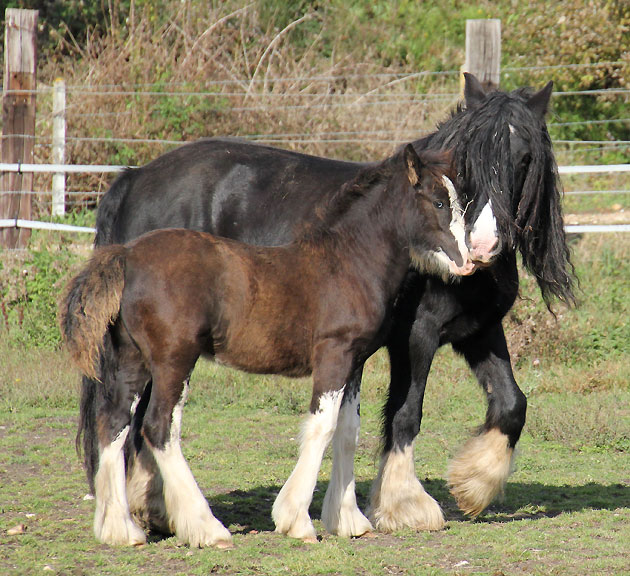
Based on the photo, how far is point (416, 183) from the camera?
4.80 m

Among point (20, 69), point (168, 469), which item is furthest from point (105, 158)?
point (168, 469)

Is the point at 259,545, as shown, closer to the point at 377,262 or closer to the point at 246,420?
the point at 377,262

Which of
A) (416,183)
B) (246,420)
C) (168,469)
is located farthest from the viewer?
(246,420)

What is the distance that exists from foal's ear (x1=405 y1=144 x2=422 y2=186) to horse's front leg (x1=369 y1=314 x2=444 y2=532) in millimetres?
854

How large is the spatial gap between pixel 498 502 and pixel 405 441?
875 mm

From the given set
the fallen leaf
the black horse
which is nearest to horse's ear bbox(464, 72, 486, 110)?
the black horse

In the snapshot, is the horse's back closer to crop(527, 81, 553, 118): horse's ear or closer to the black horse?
the black horse

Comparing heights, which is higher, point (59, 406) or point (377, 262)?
point (377, 262)

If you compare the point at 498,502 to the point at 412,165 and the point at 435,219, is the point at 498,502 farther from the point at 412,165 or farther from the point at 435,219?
the point at 412,165

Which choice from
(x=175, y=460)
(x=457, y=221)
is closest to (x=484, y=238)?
(x=457, y=221)

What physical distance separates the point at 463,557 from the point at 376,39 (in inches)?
558

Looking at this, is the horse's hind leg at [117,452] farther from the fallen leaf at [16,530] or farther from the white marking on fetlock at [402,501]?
the white marking on fetlock at [402,501]

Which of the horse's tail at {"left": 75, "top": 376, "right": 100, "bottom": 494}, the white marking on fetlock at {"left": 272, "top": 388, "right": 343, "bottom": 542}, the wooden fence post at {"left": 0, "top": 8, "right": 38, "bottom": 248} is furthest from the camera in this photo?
the wooden fence post at {"left": 0, "top": 8, "right": 38, "bottom": 248}

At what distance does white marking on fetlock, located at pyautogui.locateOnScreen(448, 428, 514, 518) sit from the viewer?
17.2ft
